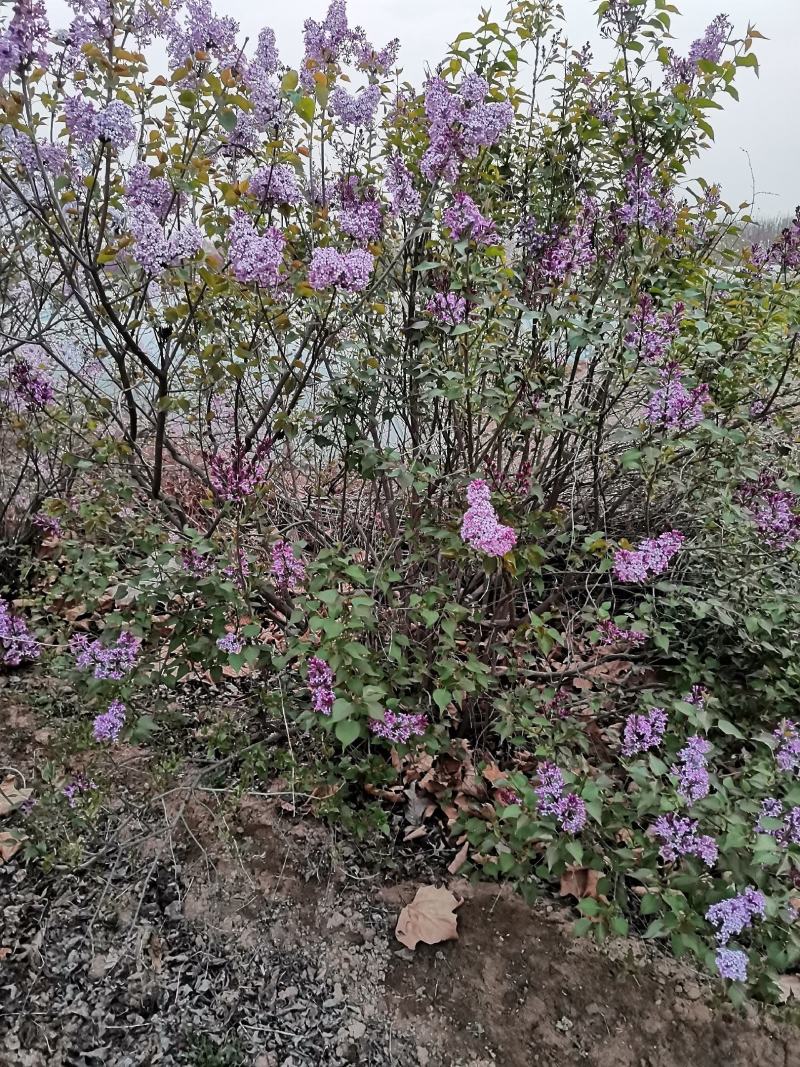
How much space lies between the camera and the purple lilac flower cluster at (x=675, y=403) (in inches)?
Answer: 67.9

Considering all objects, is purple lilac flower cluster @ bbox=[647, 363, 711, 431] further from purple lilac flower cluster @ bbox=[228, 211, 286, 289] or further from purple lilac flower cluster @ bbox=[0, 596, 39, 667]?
purple lilac flower cluster @ bbox=[0, 596, 39, 667]

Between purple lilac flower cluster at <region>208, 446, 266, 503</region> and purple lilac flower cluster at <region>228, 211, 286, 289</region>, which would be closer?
purple lilac flower cluster at <region>228, 211, 286, 289</region>

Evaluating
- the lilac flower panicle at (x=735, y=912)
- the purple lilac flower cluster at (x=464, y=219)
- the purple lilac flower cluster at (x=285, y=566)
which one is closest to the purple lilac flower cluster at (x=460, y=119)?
the purple lilac flower cluster at (x=464, y=219)

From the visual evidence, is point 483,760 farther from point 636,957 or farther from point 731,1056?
point 731,1056

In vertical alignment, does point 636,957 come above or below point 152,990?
above

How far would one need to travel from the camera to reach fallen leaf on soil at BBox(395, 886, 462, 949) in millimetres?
1741

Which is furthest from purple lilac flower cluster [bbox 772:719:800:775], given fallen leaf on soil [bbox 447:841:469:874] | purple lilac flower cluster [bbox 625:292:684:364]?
purple lilac flower cluster [bbox 625:292:684:364]

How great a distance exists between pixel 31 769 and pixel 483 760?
4.62 feet

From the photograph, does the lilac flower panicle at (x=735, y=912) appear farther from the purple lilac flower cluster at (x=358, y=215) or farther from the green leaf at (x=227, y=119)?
the green leaf at (x=227, y=119)

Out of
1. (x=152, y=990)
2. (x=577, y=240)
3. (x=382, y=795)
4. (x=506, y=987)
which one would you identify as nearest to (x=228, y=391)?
(x=577, y=240)

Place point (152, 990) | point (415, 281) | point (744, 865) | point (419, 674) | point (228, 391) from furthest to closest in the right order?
point (228, 391) < point (415, 281) < point (419, 674) < point (152, 990) < point (744, 865)

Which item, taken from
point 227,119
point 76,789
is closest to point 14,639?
point 76,789

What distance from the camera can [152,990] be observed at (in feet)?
5.37

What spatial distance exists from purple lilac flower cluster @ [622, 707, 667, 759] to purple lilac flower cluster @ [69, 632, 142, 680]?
1308mm
